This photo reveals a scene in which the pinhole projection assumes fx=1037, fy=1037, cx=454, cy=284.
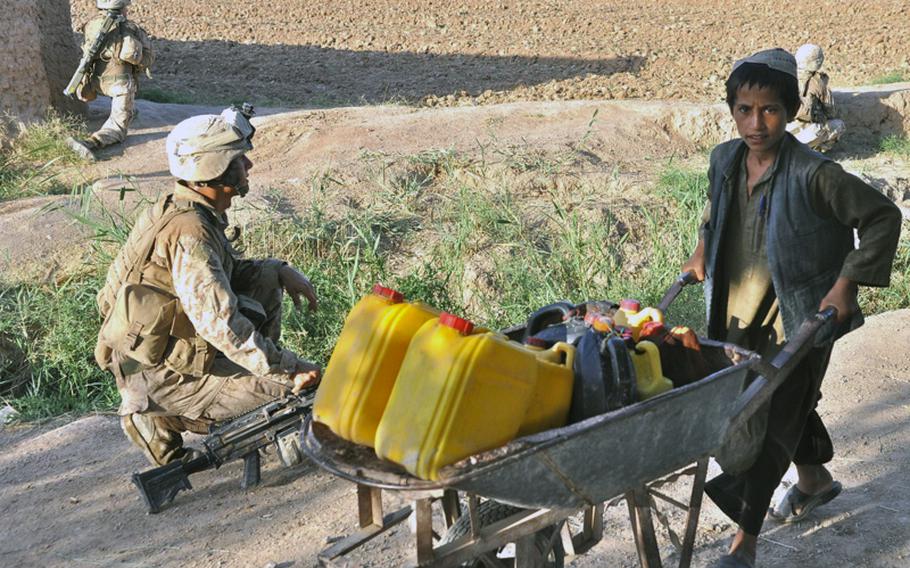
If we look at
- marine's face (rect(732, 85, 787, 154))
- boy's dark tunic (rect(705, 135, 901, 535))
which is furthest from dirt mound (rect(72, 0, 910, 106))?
marine's face (rect(732, 85, 787, 154))

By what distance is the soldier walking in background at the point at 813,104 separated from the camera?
352 inches

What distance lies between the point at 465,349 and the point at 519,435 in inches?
11.1

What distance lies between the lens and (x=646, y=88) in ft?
39.8

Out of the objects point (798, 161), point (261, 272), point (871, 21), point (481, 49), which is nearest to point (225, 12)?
point (481, 49)

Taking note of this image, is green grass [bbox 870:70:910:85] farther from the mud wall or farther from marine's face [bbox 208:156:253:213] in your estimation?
marine's face [bbox 208:156:253:213]

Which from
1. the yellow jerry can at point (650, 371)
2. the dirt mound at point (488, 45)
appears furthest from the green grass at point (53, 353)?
the dirt mound at point (488, 45)

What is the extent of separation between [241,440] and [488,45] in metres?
11.4

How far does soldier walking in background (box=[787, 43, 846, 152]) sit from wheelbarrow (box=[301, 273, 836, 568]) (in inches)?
253

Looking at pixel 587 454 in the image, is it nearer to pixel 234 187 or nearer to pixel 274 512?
pixel 274 512

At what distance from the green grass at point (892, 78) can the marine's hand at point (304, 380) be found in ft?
31.1

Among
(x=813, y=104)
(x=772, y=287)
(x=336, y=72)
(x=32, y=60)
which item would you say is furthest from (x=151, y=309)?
(x=336, y=72)

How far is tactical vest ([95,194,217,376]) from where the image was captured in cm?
394

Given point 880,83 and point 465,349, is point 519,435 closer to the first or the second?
point 465,349

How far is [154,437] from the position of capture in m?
4.30
